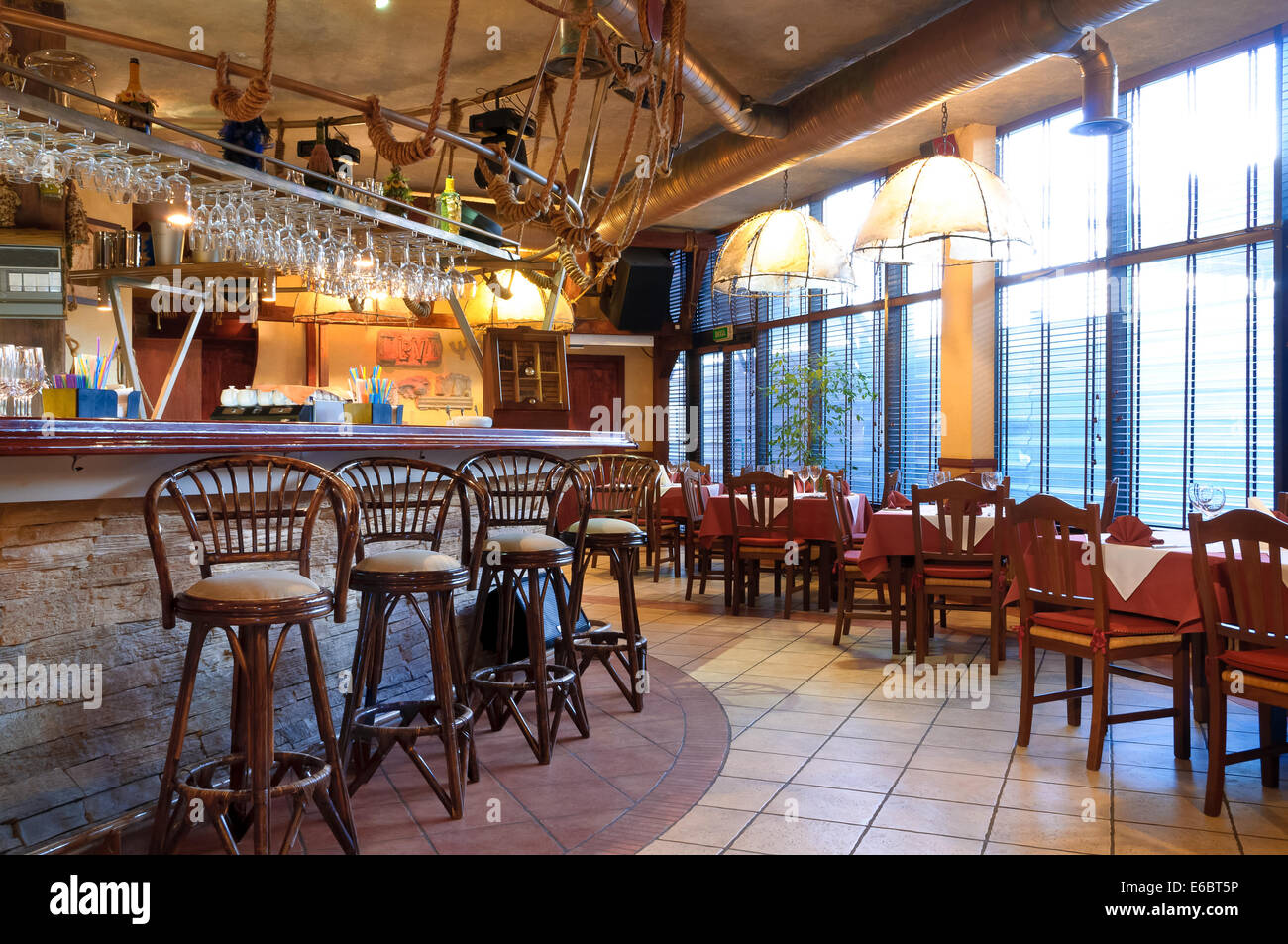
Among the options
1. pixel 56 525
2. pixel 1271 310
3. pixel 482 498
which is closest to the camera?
pixel 56 525

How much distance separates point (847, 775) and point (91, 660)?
7.74 feet

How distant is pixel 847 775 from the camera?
3.33 metres

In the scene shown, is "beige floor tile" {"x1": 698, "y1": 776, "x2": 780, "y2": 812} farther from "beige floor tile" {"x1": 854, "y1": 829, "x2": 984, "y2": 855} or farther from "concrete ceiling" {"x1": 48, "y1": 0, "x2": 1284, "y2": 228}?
"concrete ceiling" {"x1": 48, "y1": 0, "x2": 1284, "y2": 228}

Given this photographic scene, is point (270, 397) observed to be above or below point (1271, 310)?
below

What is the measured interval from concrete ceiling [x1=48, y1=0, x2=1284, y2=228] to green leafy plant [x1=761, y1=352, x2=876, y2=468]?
2.35m

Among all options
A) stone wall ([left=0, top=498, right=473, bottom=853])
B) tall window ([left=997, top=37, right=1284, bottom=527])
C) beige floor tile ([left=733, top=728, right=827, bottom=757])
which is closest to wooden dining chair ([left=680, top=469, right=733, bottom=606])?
tall window ([left=997, top=37, right=1284, bottom=527])

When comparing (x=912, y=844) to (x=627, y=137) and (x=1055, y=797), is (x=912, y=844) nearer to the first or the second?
(x=1055, y=797)

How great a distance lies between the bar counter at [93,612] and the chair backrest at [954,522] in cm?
295

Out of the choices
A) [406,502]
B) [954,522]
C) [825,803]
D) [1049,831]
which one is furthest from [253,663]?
[954,522]

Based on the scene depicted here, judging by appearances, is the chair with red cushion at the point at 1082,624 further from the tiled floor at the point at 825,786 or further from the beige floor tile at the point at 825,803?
the beige floor tile at the point at 825,803
